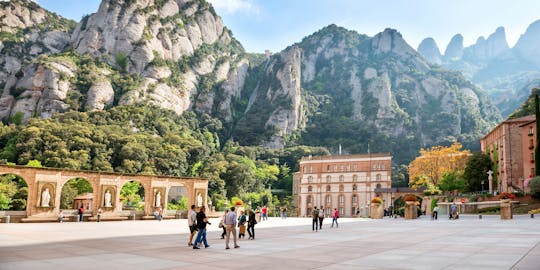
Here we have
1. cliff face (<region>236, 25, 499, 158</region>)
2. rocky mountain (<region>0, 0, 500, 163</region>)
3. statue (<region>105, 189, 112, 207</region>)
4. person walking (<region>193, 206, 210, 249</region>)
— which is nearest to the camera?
person walking (<region>193, 206, 210, 249</region>)

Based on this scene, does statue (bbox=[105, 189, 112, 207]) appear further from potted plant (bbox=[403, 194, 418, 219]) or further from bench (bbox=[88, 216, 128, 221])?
potted plant (bbox=[403, 194, 418, 219])

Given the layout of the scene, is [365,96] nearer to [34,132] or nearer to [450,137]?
[450,137]

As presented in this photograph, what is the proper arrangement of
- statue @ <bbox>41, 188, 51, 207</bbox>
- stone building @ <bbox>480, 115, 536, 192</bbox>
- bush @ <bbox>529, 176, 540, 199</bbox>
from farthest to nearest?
stone building @ <bbox>480, 115, 536, 192</bbox>, bush @ <bbox>529, 176, 540, 199</bbox>, statue @ <bbox>41, 188, 51, 207</bbox>

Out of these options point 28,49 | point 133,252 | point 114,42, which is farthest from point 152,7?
point 133,252

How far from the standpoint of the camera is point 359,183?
297 feet

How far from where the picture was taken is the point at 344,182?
3622 inches

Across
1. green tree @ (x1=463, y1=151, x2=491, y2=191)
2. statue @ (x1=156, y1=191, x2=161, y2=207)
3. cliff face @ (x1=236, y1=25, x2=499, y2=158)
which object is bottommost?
statue @ (x1=156, y1=191, x2=161, y2=207)

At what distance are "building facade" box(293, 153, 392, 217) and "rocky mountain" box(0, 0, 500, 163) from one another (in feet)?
156

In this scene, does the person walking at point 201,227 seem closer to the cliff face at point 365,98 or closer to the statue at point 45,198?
the statue at point 45,198

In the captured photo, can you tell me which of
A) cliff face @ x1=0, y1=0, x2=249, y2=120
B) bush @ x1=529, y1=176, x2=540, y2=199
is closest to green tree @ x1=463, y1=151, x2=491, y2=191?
bush @ x1=529, y1=176, x2=540, y2=199

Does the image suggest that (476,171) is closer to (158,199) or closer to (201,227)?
(158,199)

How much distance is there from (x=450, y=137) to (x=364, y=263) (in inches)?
5585

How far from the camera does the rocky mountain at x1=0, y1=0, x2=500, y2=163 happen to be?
11038 cm

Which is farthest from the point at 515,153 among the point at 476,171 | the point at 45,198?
the point at 45,198
